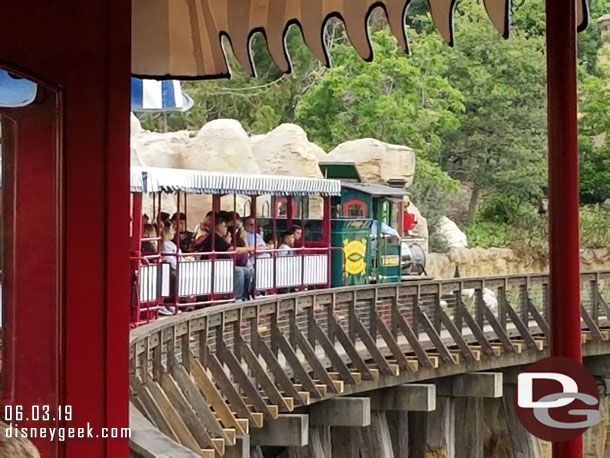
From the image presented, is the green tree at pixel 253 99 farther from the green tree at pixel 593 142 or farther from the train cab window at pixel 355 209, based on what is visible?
the train cab window at pixel 355 209

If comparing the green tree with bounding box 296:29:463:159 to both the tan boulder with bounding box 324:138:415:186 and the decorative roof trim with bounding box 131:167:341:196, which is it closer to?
the tan boulder with bounding box 324:138:415:186

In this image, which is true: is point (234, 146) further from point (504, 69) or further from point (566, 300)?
point (566, 300)

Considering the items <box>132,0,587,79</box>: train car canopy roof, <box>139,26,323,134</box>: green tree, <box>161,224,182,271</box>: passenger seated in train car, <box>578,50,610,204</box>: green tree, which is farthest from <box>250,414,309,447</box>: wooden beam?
<box>139,26,323,134</box>: green tree

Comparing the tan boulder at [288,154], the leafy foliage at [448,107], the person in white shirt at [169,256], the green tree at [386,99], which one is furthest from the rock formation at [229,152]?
the person in white shirt at [169,256]

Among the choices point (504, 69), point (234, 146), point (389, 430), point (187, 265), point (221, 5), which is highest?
point (504, 69)

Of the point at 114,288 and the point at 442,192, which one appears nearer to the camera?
the point at 114,288

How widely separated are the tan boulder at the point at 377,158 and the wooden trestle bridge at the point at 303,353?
20.6 feet

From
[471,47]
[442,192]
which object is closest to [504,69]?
[471,47]

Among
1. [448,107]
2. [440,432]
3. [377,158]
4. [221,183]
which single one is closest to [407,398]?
[440,432]

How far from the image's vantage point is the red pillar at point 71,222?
1351 millimetres

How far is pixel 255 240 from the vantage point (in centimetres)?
1097

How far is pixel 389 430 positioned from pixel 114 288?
31.7 ft

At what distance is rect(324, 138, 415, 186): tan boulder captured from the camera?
18672 mm

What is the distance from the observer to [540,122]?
22094 millimetres
